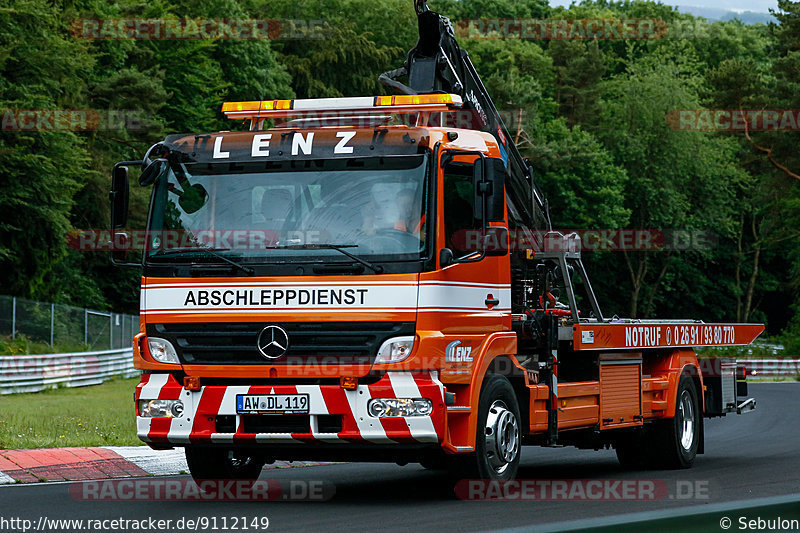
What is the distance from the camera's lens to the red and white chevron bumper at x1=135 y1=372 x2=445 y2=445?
10.0m

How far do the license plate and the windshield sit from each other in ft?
3.49

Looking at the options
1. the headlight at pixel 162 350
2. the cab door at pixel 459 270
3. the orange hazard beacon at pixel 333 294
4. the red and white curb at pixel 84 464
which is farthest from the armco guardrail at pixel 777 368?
the headlight at pixel 162 350

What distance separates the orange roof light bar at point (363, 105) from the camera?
11.3 metres

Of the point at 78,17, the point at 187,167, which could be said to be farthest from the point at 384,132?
the point at 78,17

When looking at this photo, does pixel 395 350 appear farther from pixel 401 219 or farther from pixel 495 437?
pixel 495 437

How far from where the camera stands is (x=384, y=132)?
1054 centimetres

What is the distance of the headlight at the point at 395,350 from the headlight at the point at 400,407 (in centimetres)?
31

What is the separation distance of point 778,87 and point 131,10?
26.1m

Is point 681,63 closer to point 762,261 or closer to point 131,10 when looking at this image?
point 762,261

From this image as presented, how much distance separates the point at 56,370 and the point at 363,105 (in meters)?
25.6

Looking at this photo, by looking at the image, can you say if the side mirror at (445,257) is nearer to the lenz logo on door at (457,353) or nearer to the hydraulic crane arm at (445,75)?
the lenz logo on door at (457,353)

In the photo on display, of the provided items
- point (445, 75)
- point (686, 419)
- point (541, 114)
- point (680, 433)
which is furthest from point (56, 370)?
point (541, 114)

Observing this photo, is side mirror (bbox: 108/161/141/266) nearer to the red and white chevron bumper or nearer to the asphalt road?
the red and white chevron bumper

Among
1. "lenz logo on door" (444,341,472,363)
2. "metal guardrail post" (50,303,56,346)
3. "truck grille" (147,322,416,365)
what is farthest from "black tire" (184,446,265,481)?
"metal guardrail post" (50,303,56,346)
